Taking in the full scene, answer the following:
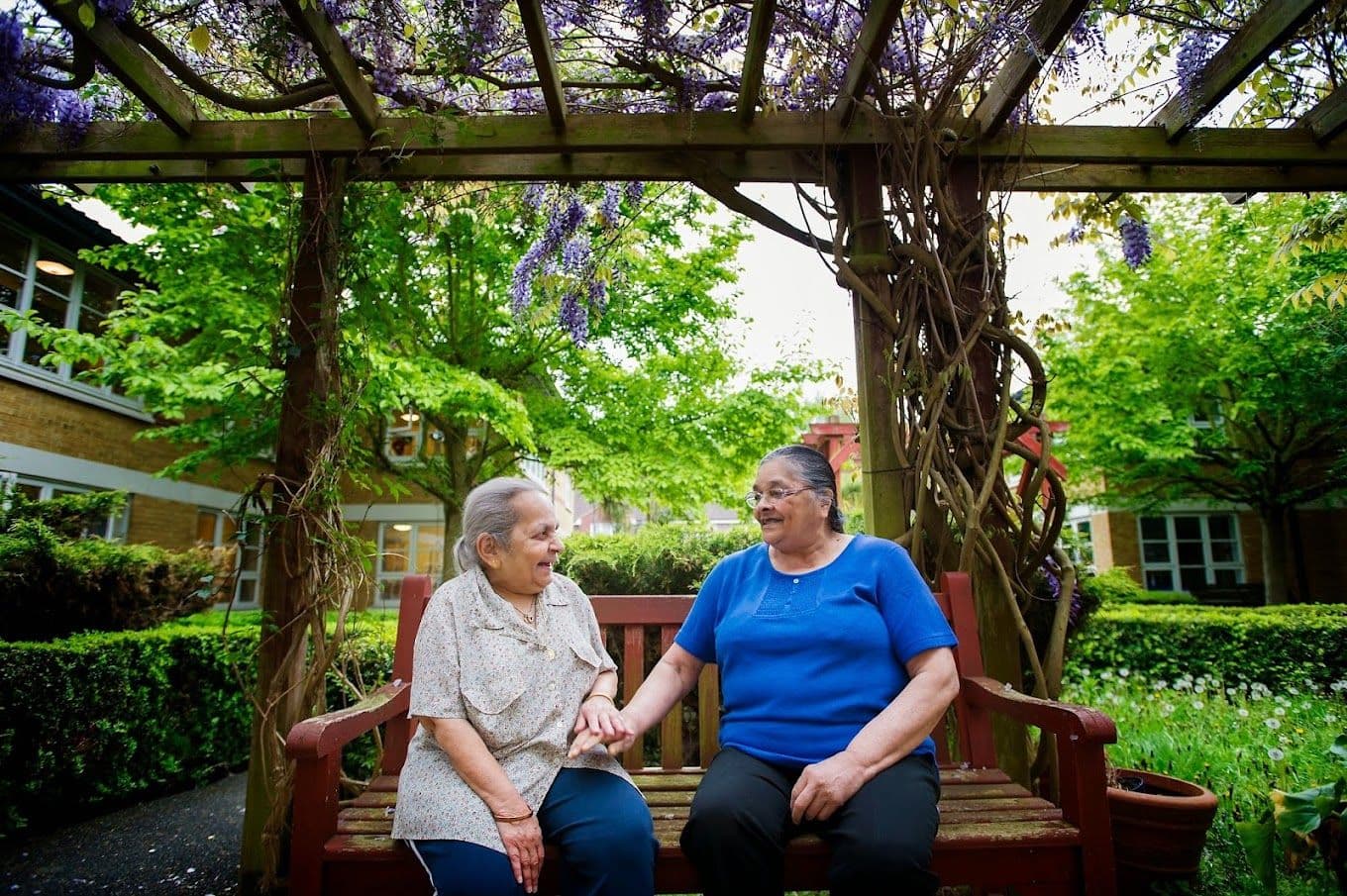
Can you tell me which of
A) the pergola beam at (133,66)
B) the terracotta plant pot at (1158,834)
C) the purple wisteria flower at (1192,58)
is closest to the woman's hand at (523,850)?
the terracotta plant pot at (1158,834)

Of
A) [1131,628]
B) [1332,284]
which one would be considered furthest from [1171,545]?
[1332,284]

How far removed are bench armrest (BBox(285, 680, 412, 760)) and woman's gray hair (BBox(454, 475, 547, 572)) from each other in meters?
0.45

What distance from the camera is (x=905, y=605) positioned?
76.4 inches

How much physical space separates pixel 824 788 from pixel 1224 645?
264 inches

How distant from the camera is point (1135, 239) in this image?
147 inches

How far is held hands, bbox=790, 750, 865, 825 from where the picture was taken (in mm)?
1689

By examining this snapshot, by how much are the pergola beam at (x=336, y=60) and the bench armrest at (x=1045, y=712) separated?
Result: 2.79 metres

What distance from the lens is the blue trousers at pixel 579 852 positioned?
1573 mm

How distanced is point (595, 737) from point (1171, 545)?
1728cm

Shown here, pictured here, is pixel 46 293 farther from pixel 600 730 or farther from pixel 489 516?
pixel 600 730

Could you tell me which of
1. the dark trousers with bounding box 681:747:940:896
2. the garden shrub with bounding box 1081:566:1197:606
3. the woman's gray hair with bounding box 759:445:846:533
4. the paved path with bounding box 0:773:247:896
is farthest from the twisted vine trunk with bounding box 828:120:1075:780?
the paved path with bounding box 0:773:247:896

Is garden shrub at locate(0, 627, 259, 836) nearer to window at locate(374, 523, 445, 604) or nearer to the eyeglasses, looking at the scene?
the eyeglasses

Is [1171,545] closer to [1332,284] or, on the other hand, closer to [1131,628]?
[1131,628]

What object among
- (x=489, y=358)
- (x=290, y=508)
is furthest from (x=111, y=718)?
(x=489, y=358)
